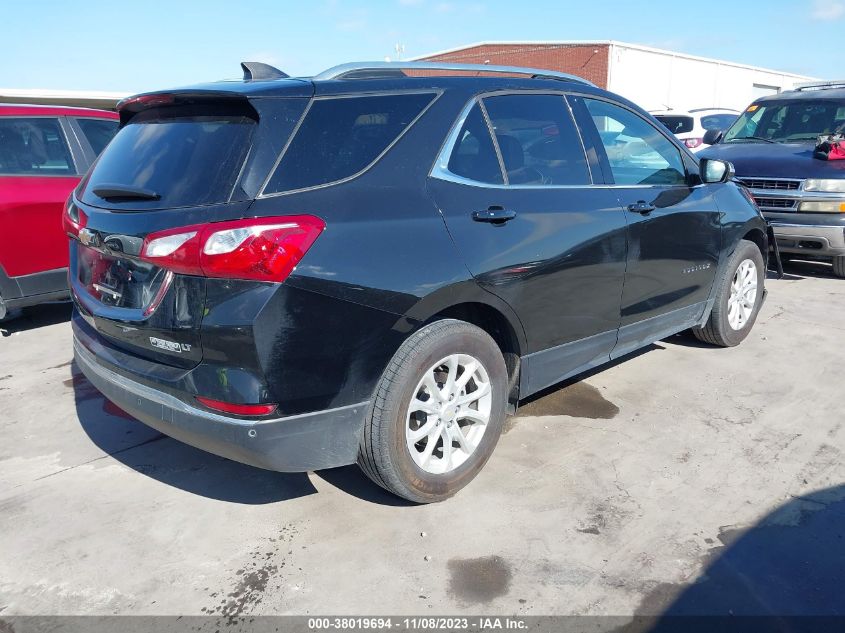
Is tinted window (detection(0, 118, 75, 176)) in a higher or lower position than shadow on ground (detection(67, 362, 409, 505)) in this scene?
higher

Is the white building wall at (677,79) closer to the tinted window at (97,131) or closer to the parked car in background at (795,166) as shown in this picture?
the parked car in background at (795,166)

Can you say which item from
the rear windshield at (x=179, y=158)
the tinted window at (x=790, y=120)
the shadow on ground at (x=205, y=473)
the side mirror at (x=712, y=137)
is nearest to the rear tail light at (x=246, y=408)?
the rear windshield at (x=179, y=158)

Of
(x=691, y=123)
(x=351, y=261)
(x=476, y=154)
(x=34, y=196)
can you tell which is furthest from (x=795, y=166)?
(x=691, y=123)

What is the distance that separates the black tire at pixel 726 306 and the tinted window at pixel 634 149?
0.86 meters

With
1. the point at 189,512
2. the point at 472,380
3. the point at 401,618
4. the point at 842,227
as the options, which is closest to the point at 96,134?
the point at 189,512

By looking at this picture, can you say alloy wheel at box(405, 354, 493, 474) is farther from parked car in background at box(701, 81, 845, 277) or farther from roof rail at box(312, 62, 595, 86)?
parked car in background at box(701, 81, 845, 277)

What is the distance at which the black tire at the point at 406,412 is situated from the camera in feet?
8.87

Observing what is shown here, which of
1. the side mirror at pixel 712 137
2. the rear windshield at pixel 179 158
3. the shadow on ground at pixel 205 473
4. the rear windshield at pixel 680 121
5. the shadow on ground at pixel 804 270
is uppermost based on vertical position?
the rear windshield at pixel 179 158

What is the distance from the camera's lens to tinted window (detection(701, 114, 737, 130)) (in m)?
14.3

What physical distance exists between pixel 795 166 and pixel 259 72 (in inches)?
236

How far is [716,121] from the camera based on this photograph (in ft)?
48.0

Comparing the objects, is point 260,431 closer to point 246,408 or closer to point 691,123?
point 246,408

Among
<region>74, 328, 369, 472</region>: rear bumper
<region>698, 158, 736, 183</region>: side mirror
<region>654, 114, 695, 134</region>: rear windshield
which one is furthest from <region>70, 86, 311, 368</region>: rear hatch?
<region>654, 114, 695, 134</region>: rear windshield

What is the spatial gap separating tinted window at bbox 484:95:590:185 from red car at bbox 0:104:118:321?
3.77 meters
